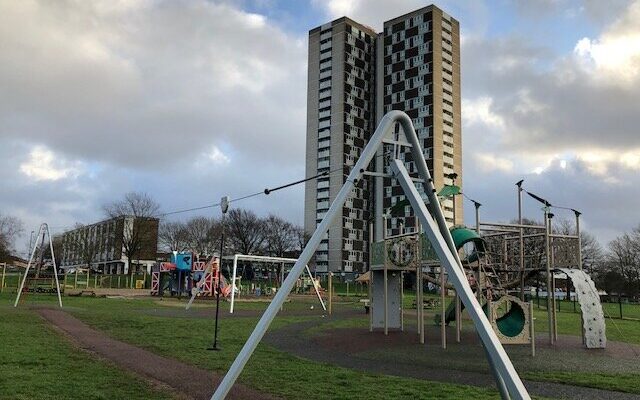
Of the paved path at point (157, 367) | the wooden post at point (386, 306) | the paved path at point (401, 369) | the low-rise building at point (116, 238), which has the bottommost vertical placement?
the paved path at point (401, 369)

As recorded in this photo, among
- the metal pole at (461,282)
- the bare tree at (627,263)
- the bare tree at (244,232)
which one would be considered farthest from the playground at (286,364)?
the bare tree at (244,232)

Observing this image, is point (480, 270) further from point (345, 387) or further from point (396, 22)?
point (396, 22)

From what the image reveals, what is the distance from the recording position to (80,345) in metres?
14.7

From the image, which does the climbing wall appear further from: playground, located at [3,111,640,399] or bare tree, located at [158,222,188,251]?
A: bare tree, located at [158,222,188,251]

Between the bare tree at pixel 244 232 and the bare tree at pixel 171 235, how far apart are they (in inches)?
372

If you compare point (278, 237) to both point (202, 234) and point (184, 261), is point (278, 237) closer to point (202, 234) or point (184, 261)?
point (202, 234)

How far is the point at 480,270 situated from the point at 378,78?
99.3m

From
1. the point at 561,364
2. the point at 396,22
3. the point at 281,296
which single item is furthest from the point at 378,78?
the point at 281,296

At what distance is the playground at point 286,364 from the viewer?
9.62 meters

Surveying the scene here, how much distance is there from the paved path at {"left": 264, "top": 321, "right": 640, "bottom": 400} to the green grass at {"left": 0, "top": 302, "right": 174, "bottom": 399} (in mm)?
5308

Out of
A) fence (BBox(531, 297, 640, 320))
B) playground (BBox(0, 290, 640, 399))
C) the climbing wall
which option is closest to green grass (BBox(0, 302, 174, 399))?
playground (BBox(0, 290, 640, 399))

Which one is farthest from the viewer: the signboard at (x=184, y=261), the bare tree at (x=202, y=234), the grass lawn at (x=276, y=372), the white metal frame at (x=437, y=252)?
the bare tree at (x=202, y=234)

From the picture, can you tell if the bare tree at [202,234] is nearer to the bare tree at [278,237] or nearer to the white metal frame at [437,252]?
the bare tree at [278,237]

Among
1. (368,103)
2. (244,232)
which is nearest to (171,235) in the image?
(244,232)
